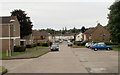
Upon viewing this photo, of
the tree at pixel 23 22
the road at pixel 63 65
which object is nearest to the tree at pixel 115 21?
the tree at pixel 23 22

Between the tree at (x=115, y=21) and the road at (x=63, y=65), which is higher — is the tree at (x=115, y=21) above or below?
above

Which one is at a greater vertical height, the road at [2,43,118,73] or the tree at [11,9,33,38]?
the tree at [11,9,33,38]

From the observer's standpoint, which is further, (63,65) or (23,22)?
(23,22)

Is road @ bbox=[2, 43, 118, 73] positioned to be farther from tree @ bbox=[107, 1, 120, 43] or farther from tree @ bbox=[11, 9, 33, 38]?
tree @ bbox=[11, 9, 33, 38]

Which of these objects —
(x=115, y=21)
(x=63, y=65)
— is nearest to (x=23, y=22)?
(x=115, y=21)

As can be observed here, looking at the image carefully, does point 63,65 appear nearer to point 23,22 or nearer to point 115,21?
point 115,21

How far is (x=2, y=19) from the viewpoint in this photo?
44.9m

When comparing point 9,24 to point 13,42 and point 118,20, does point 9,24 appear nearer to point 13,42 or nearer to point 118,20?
point 13,42

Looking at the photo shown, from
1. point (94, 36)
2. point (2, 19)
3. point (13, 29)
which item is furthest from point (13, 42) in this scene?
point (94, 36)

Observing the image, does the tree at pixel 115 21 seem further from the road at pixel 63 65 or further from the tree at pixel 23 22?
the road at pixel 63 65

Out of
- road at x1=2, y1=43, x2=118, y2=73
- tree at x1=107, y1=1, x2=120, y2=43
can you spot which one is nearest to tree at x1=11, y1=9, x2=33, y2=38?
tree at x1=107, y1=1, x2=120, y2=43

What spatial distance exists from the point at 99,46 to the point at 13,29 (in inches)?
694

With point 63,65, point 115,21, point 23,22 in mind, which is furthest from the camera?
point 23,22

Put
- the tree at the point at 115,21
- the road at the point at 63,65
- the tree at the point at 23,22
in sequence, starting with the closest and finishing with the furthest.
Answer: the road at the point at 63,65 → the tree at the point at 115,21 → the tree at the point at 23,22
